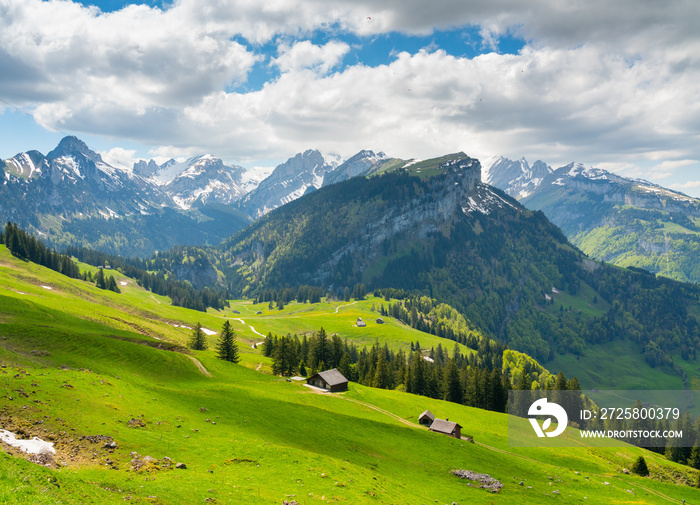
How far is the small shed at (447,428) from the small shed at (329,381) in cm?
2338

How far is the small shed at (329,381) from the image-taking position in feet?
282

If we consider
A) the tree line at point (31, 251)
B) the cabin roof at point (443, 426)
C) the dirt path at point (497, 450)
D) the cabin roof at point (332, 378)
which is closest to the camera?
the dirt path at point (497, 450)

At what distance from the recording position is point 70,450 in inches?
1182

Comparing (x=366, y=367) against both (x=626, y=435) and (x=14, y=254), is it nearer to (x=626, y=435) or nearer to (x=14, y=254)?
(x=626, y=435)

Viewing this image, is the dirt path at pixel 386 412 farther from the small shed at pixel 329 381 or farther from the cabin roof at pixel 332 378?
the cabin roof at pixel 332 378

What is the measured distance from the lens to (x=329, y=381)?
284ft

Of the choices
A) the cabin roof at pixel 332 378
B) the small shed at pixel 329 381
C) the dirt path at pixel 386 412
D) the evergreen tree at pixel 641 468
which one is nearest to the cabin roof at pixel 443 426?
the dirt path at pixel 386 412

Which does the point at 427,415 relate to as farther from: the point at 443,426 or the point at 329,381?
the point at 329,381

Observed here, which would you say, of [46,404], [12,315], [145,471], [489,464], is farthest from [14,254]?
[489,464]

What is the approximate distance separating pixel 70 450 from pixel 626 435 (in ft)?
433

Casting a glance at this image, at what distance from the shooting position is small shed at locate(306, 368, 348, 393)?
86.0 meters

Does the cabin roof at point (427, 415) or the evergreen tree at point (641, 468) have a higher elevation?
the cabin roof at point (427, 415)
